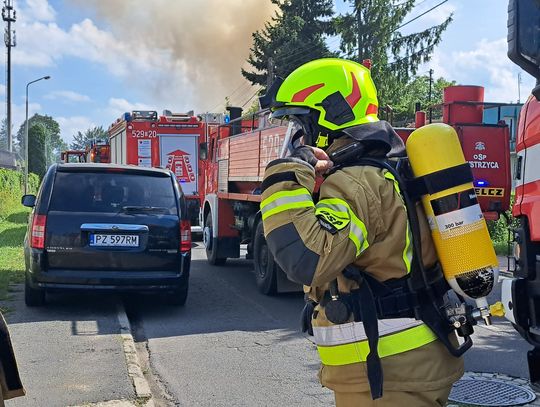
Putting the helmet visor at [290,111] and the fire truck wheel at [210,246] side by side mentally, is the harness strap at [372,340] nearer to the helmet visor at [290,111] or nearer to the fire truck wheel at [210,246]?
the helmet visor at [290,111]

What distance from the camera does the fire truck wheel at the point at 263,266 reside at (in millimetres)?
8039

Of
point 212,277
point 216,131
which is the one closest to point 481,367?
point 212,277

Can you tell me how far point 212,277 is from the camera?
32.3 feet

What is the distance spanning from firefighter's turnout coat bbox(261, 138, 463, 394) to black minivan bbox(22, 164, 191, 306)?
4751 millimetres

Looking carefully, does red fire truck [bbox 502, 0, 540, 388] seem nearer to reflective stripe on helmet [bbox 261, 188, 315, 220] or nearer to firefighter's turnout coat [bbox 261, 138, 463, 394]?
firefighter's turnout coat [bbox 261, 138, 463, 394]

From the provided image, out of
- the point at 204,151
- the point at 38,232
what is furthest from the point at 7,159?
the point at 38,232

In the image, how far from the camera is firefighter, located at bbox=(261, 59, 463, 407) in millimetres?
1888

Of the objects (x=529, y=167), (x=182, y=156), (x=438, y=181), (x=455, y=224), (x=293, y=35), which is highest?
(x=293, y=35)

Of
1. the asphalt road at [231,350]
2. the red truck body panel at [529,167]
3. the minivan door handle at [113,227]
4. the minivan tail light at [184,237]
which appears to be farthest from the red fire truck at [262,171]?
the red truck body panel at [529,167]

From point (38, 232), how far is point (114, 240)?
76 centimetres

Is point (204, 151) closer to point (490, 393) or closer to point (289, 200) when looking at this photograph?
point (490, 393)

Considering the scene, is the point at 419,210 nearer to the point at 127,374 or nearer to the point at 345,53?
the point at 127,374

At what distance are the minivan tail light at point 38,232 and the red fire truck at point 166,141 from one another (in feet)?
31.6

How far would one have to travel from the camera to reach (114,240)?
6516mm
